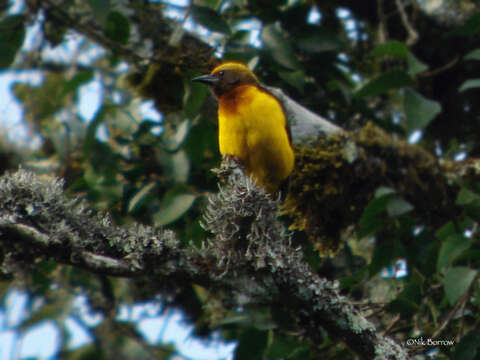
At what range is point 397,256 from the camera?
4.20 meters

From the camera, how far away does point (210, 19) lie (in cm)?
377

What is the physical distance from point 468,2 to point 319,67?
213cm

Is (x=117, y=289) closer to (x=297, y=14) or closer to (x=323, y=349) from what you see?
(x=323, y=349)

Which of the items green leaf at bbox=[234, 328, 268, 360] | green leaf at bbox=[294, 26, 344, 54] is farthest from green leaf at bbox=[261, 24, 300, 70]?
green leaf at bbox=[234, 328, 268, 360]

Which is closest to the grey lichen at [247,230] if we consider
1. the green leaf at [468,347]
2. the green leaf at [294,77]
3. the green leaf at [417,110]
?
the green leaf at [468,347]

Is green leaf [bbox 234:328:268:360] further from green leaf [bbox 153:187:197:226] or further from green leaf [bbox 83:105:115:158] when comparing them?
green leaf [bbox 83:105:115:158]

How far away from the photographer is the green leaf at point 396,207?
394cm

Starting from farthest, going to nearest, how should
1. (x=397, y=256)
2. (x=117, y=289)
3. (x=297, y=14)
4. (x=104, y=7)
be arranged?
(x=117, y=289)
(x=297, y=14)
(x=397, y=256)
(x=104, y=7)

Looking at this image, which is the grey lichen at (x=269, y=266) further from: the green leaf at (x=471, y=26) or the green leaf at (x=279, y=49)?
the green leaf at (x=471, y=26)

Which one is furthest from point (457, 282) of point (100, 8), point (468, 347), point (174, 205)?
point (100, 8)

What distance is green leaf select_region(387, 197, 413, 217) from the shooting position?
3.94 meters

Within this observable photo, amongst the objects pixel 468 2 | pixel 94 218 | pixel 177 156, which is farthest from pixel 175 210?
pixel 468 2

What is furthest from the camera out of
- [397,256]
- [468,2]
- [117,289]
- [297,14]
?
[468,2]

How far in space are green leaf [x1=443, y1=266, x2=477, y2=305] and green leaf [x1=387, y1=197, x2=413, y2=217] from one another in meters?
0.60
